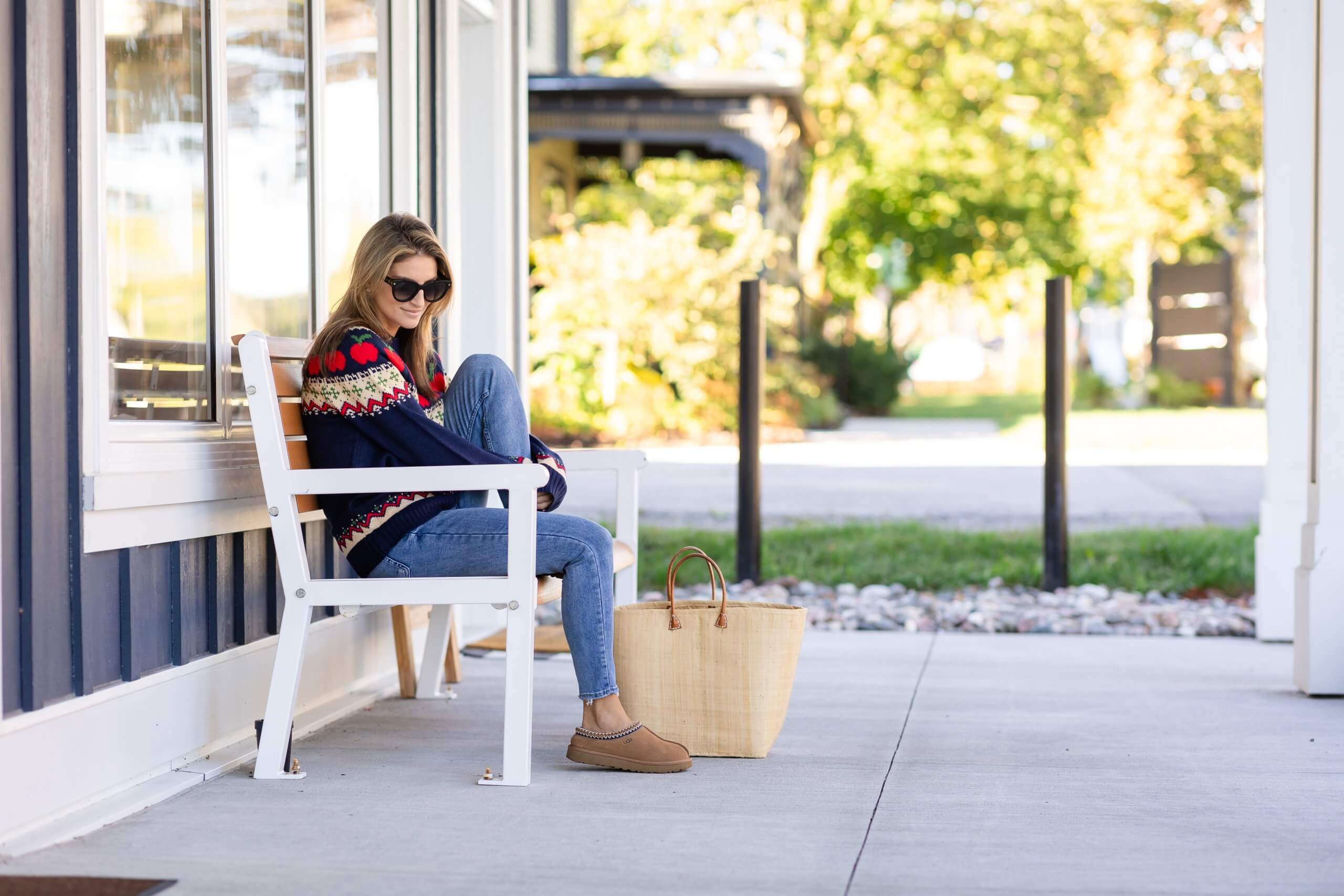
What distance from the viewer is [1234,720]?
149 inches

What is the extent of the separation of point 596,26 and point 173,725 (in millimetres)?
21412

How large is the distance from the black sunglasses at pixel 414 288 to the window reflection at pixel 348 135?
758mm

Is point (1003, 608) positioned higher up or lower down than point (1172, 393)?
lower down

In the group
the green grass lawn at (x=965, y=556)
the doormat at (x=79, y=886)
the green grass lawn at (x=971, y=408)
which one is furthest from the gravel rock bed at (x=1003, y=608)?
Answer: the green grass lawn at (x=971, y=408)

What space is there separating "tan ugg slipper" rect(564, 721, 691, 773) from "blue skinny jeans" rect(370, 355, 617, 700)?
93 millimetres

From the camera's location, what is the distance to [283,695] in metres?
3.07

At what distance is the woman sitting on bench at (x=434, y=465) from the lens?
3168mm

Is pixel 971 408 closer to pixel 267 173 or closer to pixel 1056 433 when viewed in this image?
pixel 1056 433

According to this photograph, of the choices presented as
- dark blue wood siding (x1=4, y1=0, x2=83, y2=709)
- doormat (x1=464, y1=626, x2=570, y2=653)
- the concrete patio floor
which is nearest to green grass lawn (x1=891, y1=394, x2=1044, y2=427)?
doormat (x1=464, y1=626, x2=570, y2=653)

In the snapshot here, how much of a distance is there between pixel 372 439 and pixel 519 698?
0.66 metres

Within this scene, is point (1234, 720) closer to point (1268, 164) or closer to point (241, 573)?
point (1268, 164)

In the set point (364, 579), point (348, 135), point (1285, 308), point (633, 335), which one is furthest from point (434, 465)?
point (633, 335)

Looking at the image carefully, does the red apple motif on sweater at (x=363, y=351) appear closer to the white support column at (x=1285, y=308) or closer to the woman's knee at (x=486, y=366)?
the woman's knee at (x=486, y=366)

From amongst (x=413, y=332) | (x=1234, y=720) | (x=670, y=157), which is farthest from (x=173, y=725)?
(x=670, y=157)
